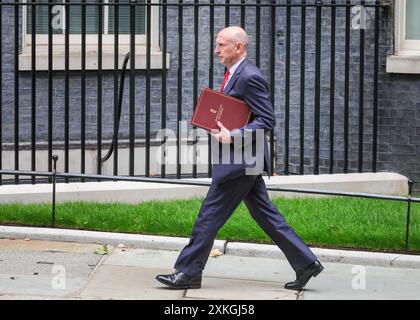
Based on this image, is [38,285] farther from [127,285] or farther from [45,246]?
[45,246]

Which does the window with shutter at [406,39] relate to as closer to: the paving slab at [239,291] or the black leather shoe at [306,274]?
the paving slab at [239,291]

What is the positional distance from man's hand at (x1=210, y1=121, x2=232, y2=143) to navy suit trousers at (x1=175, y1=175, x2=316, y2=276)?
0.32 m

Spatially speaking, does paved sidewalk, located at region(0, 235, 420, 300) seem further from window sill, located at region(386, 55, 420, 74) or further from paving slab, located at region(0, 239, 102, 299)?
window sill, located at region(386, 55, 420, 74)

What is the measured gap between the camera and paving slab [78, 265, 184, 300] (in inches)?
325

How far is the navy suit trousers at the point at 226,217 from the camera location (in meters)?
8.29

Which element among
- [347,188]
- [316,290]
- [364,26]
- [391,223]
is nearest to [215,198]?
[316,290]

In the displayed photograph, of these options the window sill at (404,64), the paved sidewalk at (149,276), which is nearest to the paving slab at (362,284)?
the paved sidewalk at (149,276)

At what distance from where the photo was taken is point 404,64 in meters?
12.5

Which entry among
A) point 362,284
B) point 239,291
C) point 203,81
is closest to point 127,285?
point 239,291

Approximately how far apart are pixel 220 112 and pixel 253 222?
7.39ft

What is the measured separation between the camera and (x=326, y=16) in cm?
1287

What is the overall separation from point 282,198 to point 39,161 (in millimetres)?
2900

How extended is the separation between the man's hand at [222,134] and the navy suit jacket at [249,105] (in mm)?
43

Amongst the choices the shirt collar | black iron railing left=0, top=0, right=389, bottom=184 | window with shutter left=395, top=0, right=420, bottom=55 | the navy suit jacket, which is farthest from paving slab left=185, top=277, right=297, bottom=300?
window with shutter left=395, top=0, right=420, bottom=55
